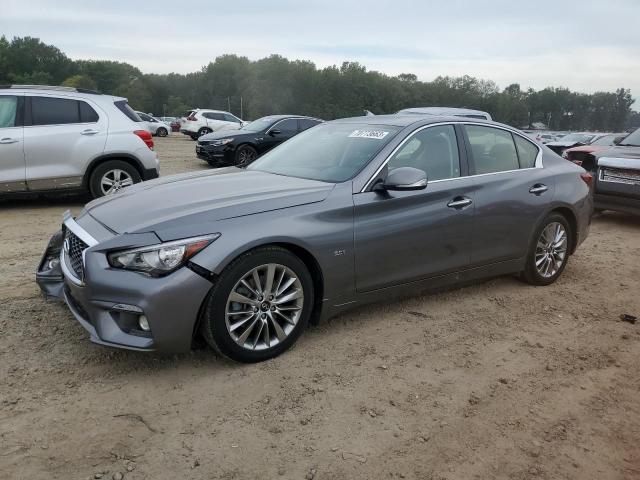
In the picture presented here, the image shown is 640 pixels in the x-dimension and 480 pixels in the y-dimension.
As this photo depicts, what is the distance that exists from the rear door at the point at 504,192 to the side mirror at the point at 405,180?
0.83 meters

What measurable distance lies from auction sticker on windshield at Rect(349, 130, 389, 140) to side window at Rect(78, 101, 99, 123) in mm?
5056

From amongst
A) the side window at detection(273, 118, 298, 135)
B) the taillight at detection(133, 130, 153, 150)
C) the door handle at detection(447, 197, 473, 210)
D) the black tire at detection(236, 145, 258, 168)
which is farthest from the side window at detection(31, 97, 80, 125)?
the side window at detection(273, 118, 298, 135)

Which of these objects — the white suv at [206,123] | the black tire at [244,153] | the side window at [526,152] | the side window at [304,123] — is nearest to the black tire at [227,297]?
the side window at [526,152]

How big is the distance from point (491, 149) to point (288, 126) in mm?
11184

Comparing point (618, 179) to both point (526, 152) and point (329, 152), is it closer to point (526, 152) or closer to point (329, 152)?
point (526, 152)

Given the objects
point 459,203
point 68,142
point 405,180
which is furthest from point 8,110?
point 459,203

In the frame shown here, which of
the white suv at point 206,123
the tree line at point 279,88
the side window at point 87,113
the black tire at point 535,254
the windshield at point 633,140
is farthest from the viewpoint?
the tree line at point 279,88

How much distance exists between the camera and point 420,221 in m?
4.14

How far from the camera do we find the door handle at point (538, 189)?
4.95m

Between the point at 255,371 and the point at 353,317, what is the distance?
3.74 ft

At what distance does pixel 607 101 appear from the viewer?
12406cm

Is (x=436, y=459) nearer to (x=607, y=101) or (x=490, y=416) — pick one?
(x=490, y=416)

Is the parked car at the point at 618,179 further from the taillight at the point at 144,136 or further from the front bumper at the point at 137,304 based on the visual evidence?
the front bumper at the point at 137,304

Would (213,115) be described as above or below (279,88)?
below
